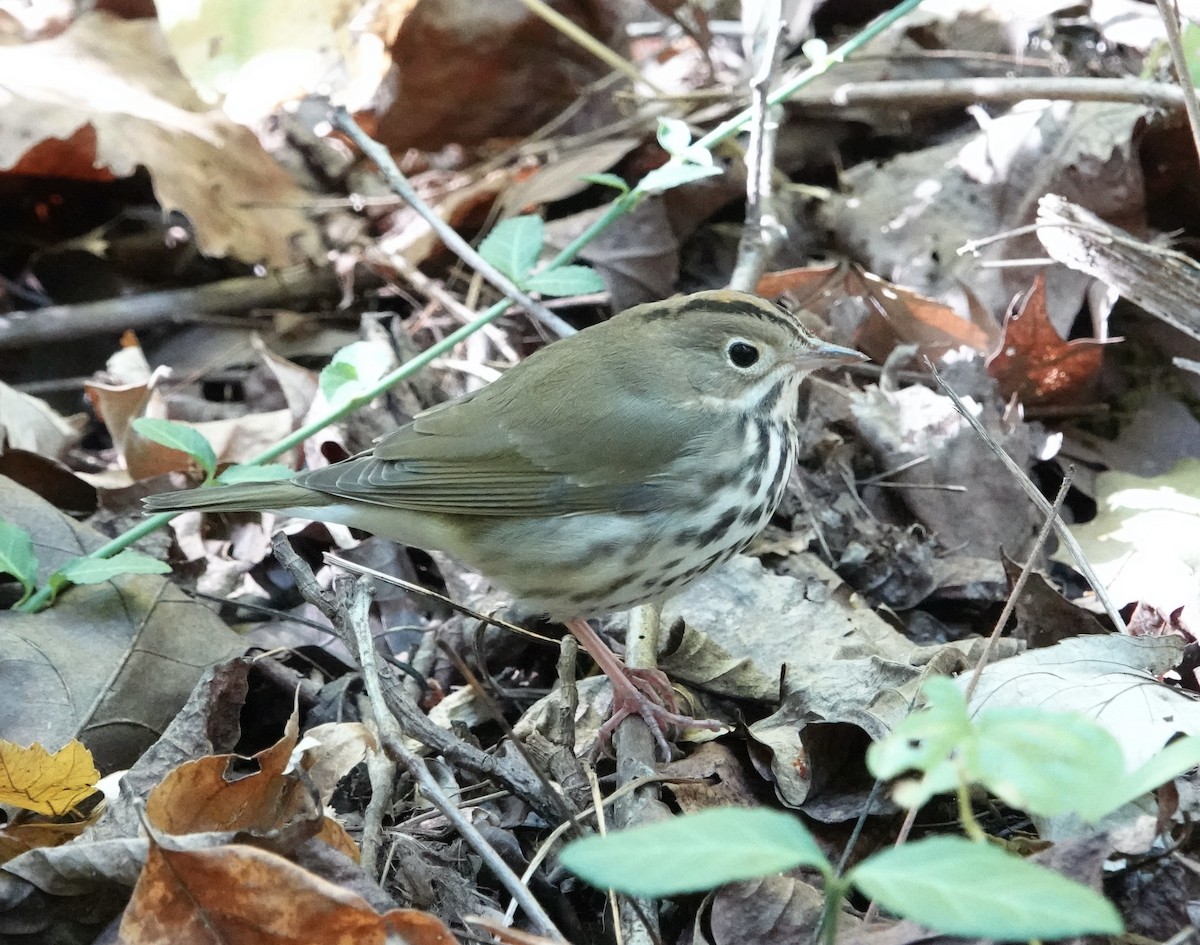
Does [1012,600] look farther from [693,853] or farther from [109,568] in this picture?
[109,568]

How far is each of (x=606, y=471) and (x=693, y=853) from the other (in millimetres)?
1711

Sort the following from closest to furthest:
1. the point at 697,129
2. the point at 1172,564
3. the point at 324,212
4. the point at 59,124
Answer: the point at 1172,564, the point at 59,124, the point at 697,129, the point at 324,212

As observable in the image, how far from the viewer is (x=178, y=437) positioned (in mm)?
2984

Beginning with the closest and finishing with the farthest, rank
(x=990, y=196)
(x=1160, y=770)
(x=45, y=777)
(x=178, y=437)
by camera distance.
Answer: (x=1160, y=770) → (x=45, y=777) → (x=178, y=437) → (x=990, y=196)

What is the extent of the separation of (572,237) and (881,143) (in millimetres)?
1405

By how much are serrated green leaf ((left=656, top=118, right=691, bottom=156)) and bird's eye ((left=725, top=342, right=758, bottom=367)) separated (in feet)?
2.13

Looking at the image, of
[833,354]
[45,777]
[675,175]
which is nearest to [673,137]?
[675,175]

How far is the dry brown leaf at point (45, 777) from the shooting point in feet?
7.18

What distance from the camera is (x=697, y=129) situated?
475 cm

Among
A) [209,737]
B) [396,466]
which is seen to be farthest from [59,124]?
[209,737]

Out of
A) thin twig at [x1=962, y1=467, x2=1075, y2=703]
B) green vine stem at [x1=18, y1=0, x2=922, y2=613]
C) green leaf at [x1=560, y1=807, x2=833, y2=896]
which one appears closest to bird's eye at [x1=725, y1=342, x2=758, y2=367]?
green vine stem at [x1=18, y1=0, x2=922, y2=613]

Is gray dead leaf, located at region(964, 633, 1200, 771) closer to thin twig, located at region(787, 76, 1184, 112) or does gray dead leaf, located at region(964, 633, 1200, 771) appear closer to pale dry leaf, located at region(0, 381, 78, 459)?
thin twig, located at region(787, 76, 1184, 112)

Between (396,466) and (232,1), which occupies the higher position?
(232,1)

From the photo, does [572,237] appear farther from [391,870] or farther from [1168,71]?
[391,870]
